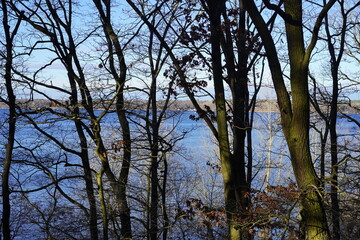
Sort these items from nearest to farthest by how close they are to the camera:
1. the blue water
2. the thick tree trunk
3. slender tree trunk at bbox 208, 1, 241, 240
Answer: the thick tree trunk, slender tree trunk at bbox 208, 1, 241, 240, the blue water

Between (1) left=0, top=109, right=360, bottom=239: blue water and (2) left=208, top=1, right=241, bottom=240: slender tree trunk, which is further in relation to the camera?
(1) left=0, top=109, right=360, bottom=239: blue water

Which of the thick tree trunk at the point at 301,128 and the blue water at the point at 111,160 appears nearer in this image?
the thick tree trunk at the point at 301,128

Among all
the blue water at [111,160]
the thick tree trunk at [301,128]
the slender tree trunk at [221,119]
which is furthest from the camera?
the blue water at [111,160]

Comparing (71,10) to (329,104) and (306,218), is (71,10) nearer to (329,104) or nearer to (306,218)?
(329,104)

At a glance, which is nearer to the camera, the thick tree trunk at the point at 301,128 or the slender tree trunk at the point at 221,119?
the thick tree trunk at the point at 301,128

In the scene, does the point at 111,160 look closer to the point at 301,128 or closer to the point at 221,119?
the point at 221,119

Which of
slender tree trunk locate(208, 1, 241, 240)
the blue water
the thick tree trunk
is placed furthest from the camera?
the blue water

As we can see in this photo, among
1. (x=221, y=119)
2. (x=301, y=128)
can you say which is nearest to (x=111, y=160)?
(x=221, y=119)

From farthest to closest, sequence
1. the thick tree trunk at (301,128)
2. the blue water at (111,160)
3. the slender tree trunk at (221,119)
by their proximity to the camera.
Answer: the blue water at (111,160), the slender tree trunk at (221,119), the thick tree trunk at (301,128)

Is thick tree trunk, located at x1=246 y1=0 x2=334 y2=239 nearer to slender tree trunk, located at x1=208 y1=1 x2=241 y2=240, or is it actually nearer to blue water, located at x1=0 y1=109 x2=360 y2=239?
blue water, located at x1=0 y1=109 x2=360 y2=239

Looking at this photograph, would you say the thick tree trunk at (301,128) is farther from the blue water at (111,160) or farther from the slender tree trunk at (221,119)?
the slender tree trunk at (221,119)

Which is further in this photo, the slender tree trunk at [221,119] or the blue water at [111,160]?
the blue water at [111,160]

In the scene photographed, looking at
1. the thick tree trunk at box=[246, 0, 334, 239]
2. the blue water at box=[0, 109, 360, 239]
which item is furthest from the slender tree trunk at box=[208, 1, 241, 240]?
the thick tree trunk at box=[246, 0, 334, 239]

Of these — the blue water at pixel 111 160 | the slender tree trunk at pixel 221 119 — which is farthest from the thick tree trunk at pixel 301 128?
the slender tree trunk at pixel 221 119
